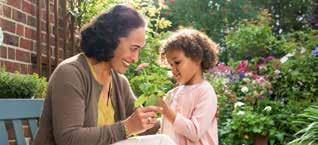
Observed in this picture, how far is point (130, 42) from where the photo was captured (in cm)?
237

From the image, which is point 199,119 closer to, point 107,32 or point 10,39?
point 107,32

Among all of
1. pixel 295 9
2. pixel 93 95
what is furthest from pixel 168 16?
pixel 93 95

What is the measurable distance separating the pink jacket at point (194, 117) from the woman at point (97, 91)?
358 mm

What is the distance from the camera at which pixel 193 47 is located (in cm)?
290

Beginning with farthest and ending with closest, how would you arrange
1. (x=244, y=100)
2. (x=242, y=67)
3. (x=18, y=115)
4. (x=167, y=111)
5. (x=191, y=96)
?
1. (x=242, y=67)
2. (x=244, y=100)
3. (x=191, y=96)
4. (x=167, y=111)
5. (x=18, y=115)

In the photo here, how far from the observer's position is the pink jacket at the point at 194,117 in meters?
2.76

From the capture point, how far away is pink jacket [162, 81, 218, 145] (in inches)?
109

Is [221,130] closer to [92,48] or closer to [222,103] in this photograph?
[222,103]

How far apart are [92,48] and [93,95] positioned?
0.20 meters

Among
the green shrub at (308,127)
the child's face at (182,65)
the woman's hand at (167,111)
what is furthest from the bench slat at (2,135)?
the green shrub at (308,127)

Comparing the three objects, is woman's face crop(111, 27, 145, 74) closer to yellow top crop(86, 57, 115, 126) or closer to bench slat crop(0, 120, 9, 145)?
yellow top crop(86, 57, 115, 126)

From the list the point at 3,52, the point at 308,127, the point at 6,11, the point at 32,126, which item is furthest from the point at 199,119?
the point at 308,127

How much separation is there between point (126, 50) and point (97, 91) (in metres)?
0.21

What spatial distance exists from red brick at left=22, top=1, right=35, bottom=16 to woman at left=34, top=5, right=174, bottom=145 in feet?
4.08
